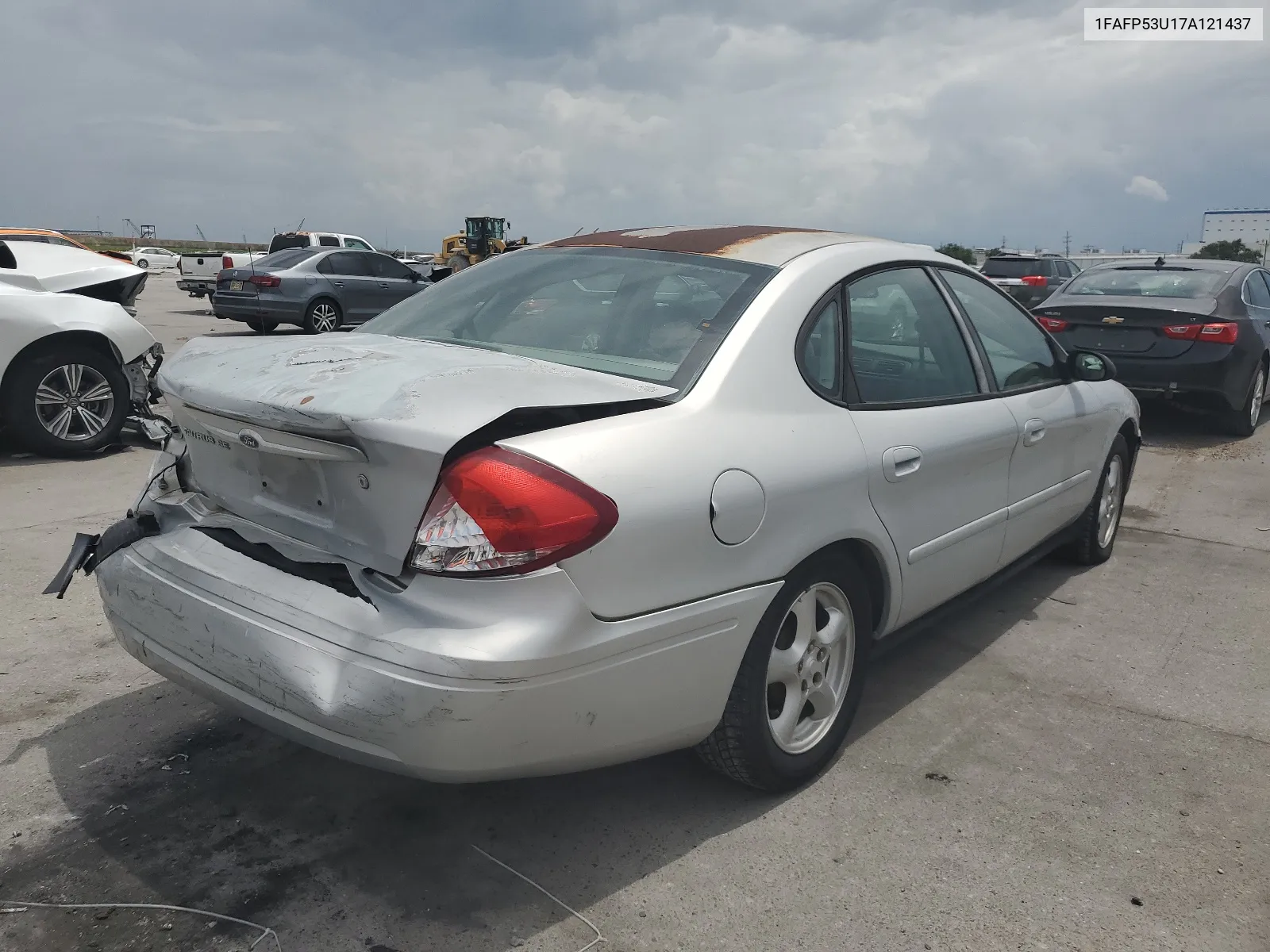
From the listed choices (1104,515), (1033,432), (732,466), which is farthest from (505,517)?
(1104,515)

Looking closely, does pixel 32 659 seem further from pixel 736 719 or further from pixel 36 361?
pixel 36 361

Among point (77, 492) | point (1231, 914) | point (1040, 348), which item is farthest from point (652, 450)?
point (77, 492)

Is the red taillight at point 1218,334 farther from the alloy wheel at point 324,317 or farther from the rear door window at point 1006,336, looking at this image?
the alloy wheel at point 324,317

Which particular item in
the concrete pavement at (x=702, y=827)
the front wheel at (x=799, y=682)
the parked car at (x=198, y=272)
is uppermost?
the parked car at (x=198, y=272)

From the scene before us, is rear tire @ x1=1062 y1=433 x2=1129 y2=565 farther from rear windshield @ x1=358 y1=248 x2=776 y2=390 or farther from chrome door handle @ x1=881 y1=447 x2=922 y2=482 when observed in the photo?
rear windshield @ x1=358 y1=248 x2=776 y2=390

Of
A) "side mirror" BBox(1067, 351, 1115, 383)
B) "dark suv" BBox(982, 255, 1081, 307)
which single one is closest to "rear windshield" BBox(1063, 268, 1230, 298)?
"side mirror" BBox(1067, 351, 1115, 383)

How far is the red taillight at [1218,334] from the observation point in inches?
328

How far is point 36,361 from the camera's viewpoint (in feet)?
22.6

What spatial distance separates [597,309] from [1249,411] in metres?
8.03

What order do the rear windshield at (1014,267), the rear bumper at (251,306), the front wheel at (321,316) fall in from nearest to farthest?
1. the rear bumper at (251,306)
2. the front wheel at (321,316)
3. the rear windshield at (1014,267)

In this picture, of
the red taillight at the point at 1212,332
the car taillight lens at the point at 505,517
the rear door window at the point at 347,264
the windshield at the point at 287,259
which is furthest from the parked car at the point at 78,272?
the rear door window at the point at 347,264

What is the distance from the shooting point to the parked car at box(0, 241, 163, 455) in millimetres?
6848

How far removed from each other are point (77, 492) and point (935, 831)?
5475 millimetres

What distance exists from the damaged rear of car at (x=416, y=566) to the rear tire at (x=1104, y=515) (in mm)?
2859
